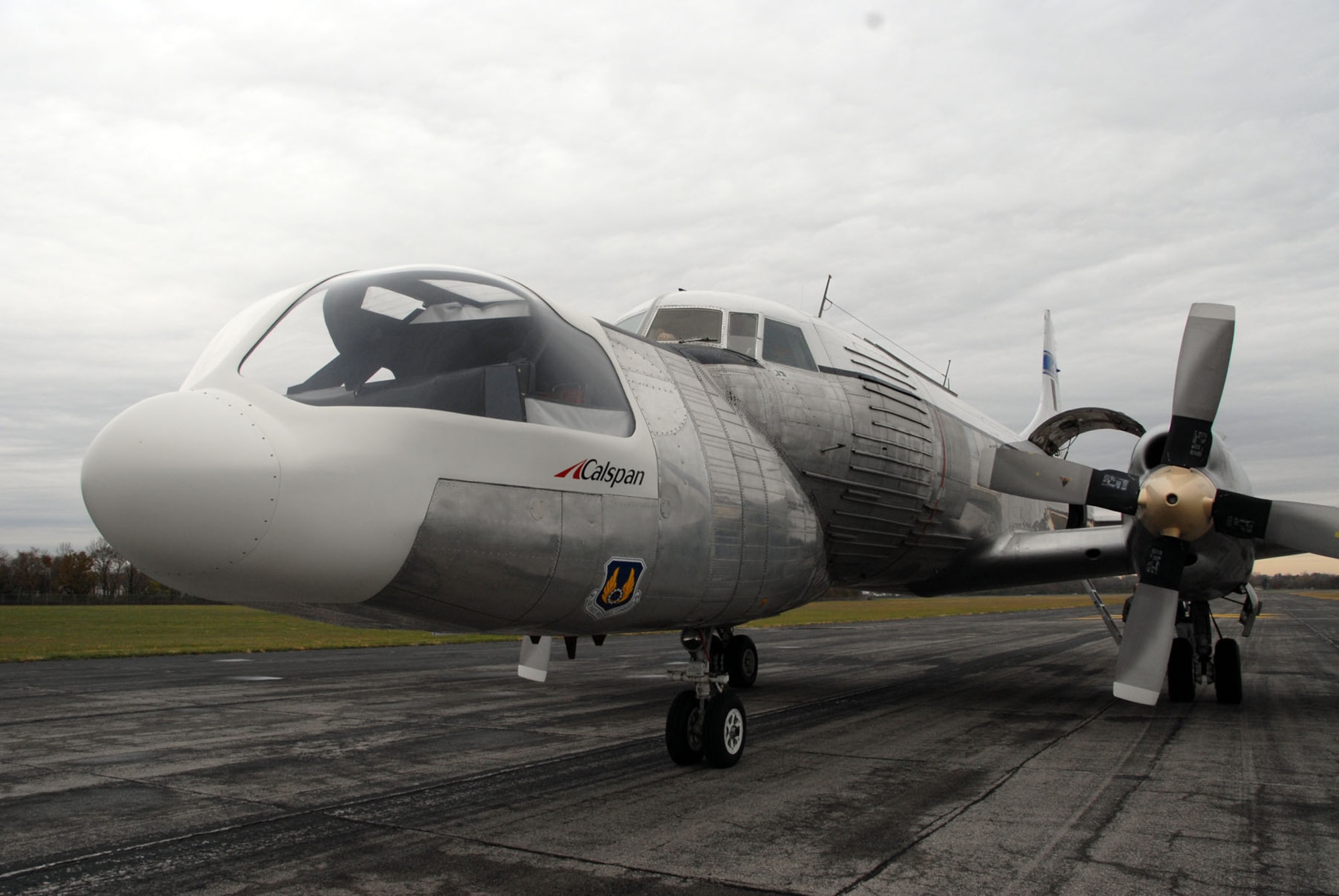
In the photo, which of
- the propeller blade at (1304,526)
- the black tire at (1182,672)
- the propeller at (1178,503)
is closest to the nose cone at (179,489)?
the propeller at (1178,503)

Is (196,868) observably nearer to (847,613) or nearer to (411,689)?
(411,689)

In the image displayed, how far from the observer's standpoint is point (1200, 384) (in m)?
9.83

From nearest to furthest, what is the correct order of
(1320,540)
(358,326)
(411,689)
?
(358,326) < (1320,540) < (411,689)

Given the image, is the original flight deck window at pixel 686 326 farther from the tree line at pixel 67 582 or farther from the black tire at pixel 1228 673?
the tree line at pixel 67 582

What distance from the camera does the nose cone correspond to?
4082 mm

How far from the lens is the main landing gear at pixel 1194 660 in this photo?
40.2 ft

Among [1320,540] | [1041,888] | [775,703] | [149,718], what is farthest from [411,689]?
[1320,540]

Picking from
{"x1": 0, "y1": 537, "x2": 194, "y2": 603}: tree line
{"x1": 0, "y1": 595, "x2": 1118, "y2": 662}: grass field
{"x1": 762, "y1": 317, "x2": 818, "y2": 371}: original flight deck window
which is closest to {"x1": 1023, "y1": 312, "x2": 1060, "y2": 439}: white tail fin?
{"x1": 0, "y1": 595, "x2": 1118, "y2": 662}: grass field

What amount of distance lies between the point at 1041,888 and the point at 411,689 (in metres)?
10.7

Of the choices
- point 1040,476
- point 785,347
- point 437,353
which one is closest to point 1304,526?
point 1040,476

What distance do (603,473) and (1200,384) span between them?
7.34m

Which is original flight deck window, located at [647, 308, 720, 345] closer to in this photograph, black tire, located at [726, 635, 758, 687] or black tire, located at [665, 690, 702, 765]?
black tire, located at [665, 690, 702, 765]

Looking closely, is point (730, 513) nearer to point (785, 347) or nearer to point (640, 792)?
point (640, 792)

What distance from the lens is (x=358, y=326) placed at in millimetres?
5281
